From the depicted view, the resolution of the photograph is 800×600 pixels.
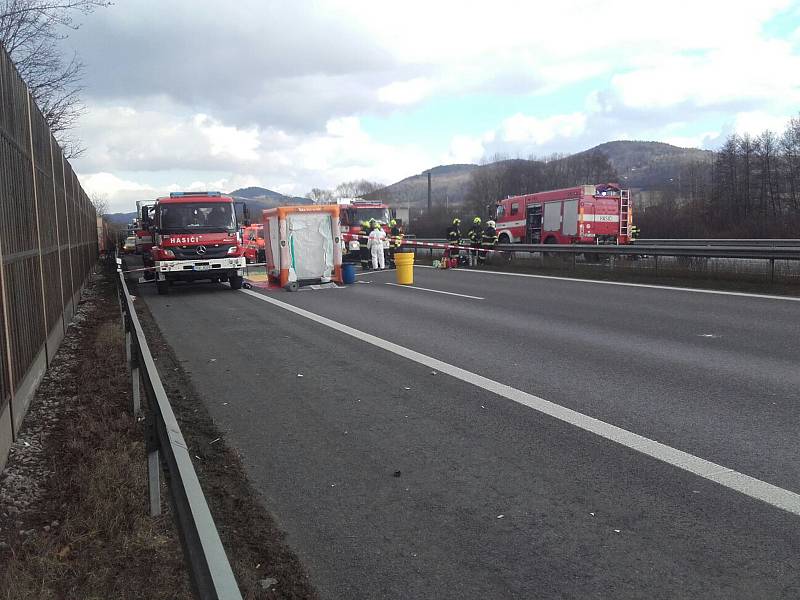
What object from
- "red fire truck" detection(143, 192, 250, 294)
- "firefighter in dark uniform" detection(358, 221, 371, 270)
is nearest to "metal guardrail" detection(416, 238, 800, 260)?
"firefighter in dark uniform" detection(358, 221, 371, 270)

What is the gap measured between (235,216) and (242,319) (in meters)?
6.58

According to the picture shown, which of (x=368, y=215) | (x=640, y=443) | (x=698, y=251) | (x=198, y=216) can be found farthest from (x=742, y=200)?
(x=640, y=443)

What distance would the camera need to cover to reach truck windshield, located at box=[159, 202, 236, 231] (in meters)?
18.1

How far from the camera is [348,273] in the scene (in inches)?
763

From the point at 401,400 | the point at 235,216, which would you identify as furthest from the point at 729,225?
the point at 401,400

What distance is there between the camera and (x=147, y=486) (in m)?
4.52

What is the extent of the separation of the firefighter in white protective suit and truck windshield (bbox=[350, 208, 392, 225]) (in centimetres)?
456

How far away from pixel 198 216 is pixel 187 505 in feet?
54.9

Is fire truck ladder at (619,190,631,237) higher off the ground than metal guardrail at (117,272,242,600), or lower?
higher

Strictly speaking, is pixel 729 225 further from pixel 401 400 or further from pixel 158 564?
pixel 158 564

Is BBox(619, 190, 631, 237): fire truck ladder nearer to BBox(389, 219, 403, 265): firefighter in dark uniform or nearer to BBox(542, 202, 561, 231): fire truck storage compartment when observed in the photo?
BBox(542, 202, 561, 231): fire truck storage compartment

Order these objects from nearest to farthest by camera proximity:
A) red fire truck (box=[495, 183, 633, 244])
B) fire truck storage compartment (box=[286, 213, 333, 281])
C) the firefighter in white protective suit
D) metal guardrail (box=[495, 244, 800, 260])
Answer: metal guardrail (box=[495, 244, 800, 260]), fire truck storage compartment (box=[286, 213, 333, 281]), the firefighter in white protective suit, red fire truck (box=[495, 183, 633, 244])

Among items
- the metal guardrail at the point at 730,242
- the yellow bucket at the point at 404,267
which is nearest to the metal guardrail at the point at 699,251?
the yellow bucket at the point at 404,267

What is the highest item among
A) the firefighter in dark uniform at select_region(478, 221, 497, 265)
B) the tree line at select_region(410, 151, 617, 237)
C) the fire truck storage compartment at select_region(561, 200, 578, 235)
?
the tree line at select_region(410, 151, 617, 237)
